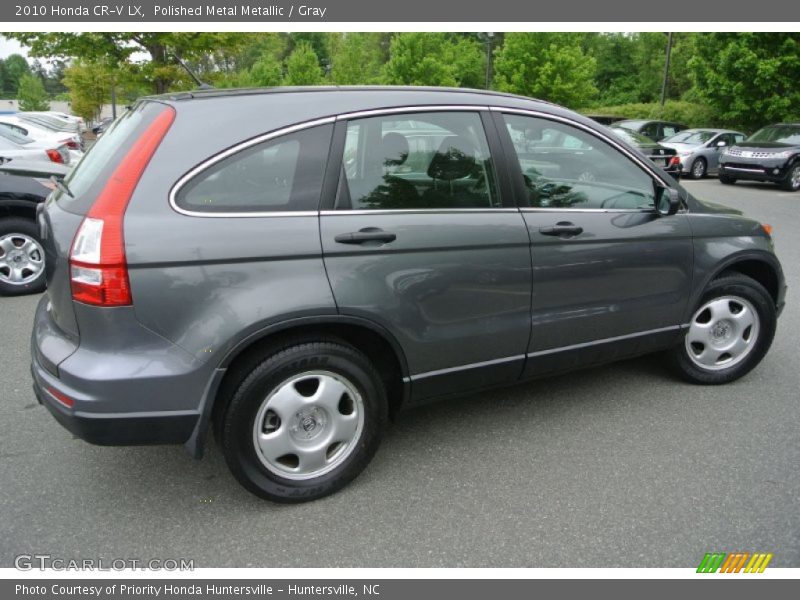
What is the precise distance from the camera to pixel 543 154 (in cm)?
350

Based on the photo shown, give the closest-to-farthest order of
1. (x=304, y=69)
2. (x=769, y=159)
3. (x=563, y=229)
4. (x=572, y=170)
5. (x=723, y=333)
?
(x=563, y=229), (x=572, y=170), (x=723, y=333), (x=769, y=159), (x=304, y=69)

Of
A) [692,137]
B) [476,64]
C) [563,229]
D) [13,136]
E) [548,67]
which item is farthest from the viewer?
[476,64]

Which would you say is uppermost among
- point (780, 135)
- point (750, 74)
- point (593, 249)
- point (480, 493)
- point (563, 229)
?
point (750, 74)

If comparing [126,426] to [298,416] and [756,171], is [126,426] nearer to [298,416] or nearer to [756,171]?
[298,416]

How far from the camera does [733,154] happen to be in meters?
16.7

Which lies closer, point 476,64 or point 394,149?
point 394,149

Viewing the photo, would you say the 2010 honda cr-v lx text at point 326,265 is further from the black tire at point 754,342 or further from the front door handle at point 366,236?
the black tire at point 754,342

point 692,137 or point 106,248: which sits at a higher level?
point 106,248

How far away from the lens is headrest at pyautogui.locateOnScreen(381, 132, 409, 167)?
3.03 meters

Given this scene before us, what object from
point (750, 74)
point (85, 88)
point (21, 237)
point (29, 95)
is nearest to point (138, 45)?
point (21, 237)

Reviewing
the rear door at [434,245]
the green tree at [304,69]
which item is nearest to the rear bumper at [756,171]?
the rear door at [434,245]

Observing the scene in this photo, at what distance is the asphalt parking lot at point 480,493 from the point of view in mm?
2670

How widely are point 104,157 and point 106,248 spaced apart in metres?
0.62

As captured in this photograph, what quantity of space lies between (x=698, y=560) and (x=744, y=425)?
1.35m
